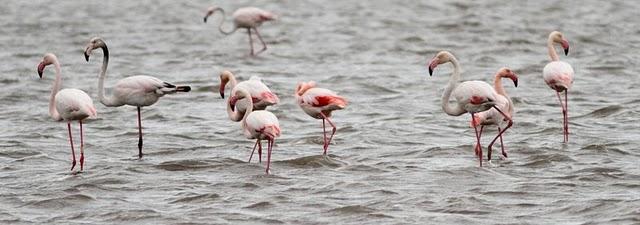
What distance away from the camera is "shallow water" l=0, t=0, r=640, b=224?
924 cm

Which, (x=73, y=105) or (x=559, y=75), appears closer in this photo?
(x=73, y=105)

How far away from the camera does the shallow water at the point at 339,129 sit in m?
9.24

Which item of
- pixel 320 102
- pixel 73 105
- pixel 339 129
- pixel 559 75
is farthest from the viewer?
pixel 339 129

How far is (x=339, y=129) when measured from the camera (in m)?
13.0

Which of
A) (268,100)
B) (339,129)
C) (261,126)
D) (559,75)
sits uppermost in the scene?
(559,75)

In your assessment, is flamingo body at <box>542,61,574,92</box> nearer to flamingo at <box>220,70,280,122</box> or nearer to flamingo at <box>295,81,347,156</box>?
flamingo at <box>295,81,347,156</box>

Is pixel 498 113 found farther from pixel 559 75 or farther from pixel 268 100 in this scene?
pixel 268 100

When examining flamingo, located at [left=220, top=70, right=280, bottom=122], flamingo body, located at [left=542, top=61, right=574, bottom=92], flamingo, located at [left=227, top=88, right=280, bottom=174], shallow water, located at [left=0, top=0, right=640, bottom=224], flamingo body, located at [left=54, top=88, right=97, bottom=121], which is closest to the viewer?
shallow water, located at [left=0, top=0, right=640, bottom=224]

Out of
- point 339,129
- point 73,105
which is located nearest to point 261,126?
point 73,105

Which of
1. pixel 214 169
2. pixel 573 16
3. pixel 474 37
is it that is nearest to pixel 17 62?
pixel 474 37

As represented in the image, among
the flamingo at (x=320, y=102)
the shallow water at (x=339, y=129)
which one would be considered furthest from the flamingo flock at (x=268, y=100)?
the shallow water at (x=339, y=129)

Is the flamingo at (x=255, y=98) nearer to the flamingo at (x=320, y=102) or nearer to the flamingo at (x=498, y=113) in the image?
the flamingo at (x=320, y=102)

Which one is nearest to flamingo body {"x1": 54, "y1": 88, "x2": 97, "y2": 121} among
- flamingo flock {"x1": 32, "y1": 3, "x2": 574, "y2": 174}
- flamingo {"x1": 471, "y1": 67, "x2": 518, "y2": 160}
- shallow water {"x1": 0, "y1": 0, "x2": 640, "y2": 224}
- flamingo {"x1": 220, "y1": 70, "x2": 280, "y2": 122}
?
flamingo flock {"x1": 32, "y1": 3, "x2": 574, "y2": 174}

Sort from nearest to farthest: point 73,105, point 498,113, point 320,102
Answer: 1. point 73,105
2. point 498,113
3. point 320,102
